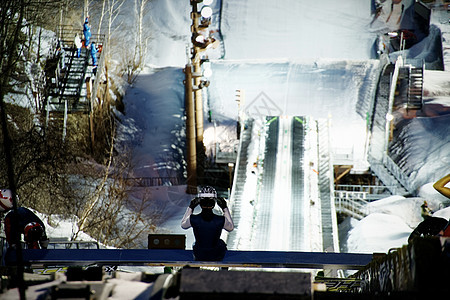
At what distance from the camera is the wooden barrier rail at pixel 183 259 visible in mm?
7145

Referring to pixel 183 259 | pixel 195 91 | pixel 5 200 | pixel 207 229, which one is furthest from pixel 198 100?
pixel 183 259

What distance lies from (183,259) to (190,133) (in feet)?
71.7

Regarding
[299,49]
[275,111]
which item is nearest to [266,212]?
[275,111]

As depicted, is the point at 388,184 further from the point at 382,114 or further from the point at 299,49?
the point at 299,49

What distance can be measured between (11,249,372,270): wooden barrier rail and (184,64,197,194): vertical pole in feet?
67.4

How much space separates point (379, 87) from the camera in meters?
37.1

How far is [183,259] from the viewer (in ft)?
24.7

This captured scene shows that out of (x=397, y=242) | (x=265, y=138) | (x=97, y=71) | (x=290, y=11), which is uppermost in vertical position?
(x=290, y=11)

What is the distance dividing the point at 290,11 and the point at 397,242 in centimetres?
2353

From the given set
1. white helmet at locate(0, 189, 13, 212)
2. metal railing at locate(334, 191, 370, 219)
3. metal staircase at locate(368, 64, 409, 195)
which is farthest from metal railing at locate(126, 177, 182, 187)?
white helmet at locate(0, 189, 13, 212)

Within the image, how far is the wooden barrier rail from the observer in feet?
23.4

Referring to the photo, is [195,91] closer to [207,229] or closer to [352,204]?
[352,204]

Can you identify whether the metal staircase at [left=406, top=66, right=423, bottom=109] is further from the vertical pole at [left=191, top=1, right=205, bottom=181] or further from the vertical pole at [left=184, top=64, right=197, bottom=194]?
the vertical pole at [left=184, top=64, right=197, bottom=194]

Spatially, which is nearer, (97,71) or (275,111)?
(97,71)
